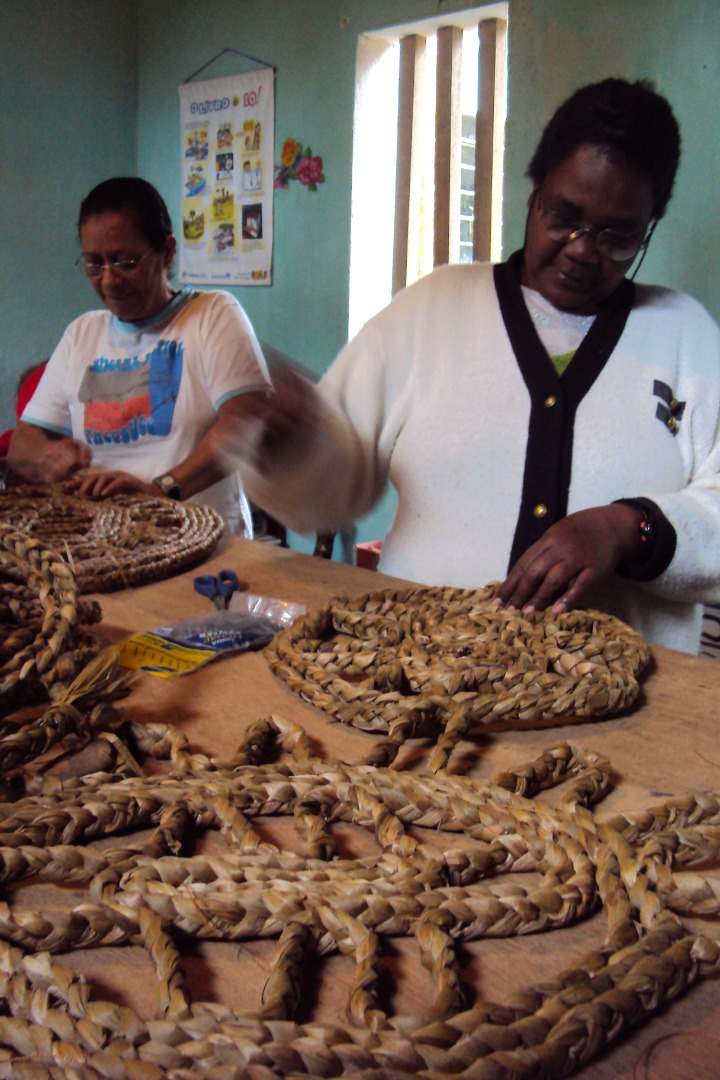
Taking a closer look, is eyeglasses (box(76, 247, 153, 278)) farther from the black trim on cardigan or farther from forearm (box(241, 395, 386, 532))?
the black trim on cardigan

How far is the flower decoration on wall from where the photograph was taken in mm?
2684

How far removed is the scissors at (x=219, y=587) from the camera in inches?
31.4

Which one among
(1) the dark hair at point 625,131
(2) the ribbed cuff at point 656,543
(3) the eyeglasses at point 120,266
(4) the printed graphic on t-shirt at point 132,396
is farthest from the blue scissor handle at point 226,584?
(3) the eyeglasses at point 120,266

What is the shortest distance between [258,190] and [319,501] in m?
2.10

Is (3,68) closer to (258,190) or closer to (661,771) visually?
(258,190)

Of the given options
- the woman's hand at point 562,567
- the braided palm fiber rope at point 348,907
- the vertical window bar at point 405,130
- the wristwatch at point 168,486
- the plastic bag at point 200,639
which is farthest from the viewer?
the vertical window bar at point 405,130

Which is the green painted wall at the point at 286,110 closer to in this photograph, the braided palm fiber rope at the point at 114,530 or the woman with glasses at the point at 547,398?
the woman with glasses at the point at 547,398

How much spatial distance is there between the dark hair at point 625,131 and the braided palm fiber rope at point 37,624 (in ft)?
2.28

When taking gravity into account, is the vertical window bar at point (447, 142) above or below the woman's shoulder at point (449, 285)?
above

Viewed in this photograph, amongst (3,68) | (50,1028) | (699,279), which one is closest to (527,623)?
(50,1028)

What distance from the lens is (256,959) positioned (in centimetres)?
33

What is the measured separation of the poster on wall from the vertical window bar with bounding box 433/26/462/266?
618 millimetres

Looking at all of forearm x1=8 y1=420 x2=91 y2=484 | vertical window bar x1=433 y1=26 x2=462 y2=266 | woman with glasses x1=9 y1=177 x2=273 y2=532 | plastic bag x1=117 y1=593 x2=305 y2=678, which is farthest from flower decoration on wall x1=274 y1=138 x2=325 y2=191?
plastic bag x1=117 y1=593 x2=305 y2=678

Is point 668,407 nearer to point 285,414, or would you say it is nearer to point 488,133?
point 285,414
